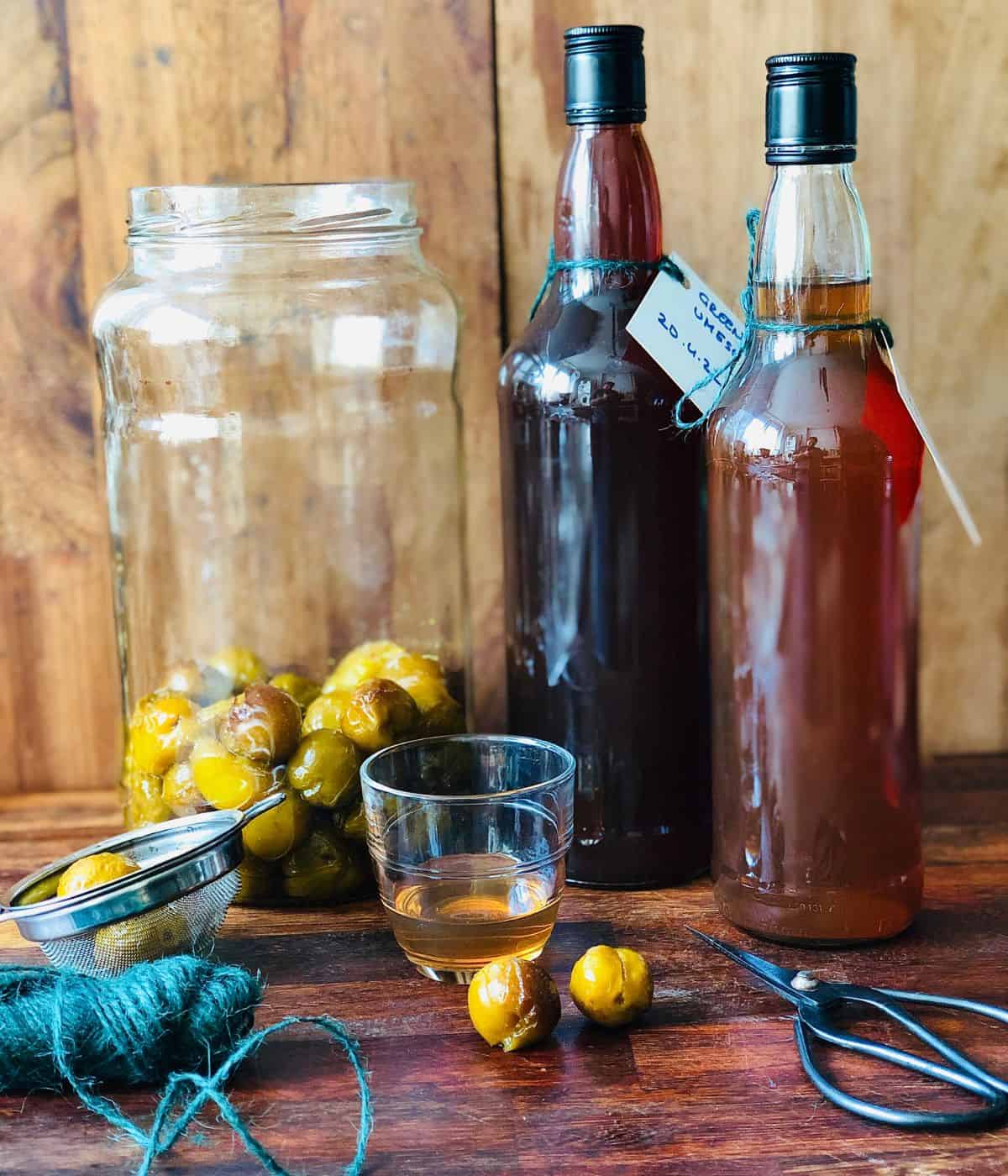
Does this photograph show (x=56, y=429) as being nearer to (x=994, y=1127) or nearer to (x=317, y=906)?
(x=317, y=906)

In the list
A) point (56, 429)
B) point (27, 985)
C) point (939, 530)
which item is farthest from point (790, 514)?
point (56, 429)

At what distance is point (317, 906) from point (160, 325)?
1.35 feet

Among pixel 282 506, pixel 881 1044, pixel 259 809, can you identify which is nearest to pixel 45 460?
pixel 282 506

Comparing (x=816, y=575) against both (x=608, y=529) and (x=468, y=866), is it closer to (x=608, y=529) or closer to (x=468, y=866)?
(x=608, y=529)

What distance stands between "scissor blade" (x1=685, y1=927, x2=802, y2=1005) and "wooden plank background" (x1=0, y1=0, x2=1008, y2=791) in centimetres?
46

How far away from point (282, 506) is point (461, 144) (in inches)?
12.2

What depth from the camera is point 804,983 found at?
2.45 feet

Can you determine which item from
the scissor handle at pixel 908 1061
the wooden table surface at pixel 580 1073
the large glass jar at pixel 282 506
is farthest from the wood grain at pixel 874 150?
the scissor handle at pixel 908 1061

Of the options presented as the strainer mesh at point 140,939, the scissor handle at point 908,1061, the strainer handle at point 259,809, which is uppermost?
the strainer handle at point 259,809

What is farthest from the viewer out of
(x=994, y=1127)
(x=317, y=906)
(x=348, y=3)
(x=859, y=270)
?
(x=348, y=3)

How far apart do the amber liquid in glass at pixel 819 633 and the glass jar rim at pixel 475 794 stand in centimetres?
11

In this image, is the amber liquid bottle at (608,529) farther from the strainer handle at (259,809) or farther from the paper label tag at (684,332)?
the strainer handle at (259,809)

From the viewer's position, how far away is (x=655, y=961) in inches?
32.2

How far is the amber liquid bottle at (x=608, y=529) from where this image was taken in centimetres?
88
